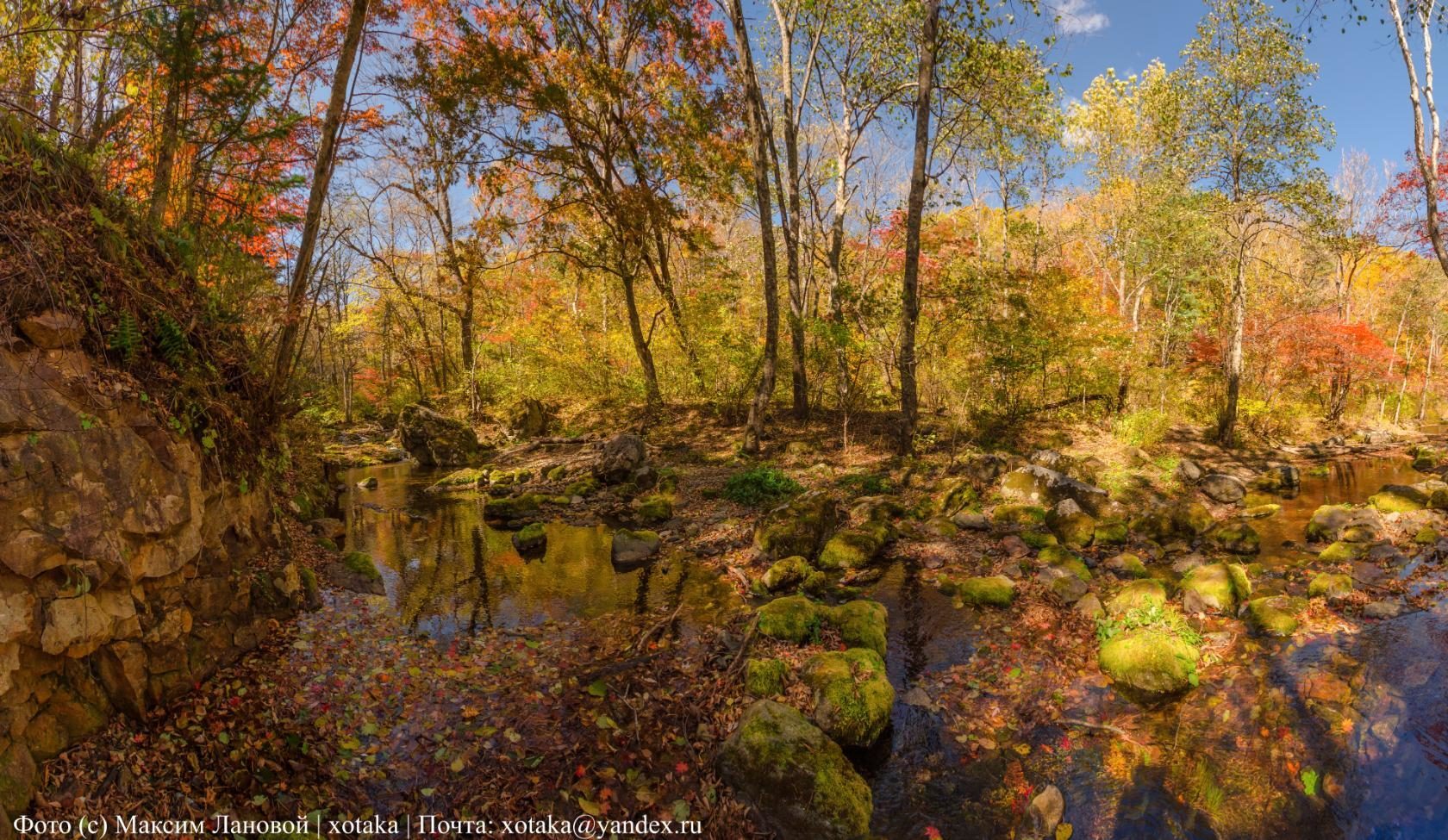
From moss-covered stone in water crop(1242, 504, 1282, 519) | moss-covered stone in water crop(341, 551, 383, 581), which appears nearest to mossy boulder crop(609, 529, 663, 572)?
moss-covered stone in water crop(341, 551, 383, 581)

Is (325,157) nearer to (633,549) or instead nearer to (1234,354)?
(633,549)

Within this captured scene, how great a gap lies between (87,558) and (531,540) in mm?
6303

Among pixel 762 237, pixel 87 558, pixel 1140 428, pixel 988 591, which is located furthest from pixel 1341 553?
pixel 87 558

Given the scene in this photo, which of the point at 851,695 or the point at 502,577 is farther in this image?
the point at 502,577

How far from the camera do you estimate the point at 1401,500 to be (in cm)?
1023

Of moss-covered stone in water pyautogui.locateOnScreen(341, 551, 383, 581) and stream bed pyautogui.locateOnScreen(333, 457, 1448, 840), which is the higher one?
moss-covered stone in water pyautogui.locateOnScreen(341, 551, 383, 581)

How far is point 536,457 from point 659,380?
15.5 ft

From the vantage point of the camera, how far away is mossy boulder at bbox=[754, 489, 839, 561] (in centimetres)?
874

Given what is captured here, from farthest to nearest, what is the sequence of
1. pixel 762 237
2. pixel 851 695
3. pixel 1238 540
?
1. pixel 762 237
2. pixel 1238 540
3. pixel 851 695

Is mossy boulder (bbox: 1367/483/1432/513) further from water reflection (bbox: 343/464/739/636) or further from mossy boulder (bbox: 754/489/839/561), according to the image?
water reflection (bbox: 343/464/739/636)

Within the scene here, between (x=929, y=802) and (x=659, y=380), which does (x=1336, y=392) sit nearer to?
(x=659, y=380)

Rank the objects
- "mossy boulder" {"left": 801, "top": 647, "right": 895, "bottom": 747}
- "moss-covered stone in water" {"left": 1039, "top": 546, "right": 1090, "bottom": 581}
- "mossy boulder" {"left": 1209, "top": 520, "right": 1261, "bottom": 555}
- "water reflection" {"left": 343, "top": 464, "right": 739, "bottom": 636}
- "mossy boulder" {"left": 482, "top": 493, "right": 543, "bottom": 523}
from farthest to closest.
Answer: "mossy boulder" {"left": 482, "top": 493, "right": 543, "bottom": 523}, "mossy boulder" {"left": 1209, "top": 520, "right": 1261, "bottom": 555}, "moss-covered stone in water" {"left": 1039, "top": 546, "right": 1090, "bottom": 581}, "water reflection" {"left": 343, "top": 464, "right": 739, "bottom": 636}, "mossy boulder" {"left": 801, "top": 647, "right": 895, "bottom": 747}

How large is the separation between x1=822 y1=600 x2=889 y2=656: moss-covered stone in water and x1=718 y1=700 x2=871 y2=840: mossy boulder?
173 cm

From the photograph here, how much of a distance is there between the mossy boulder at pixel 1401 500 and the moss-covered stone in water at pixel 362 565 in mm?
15077
